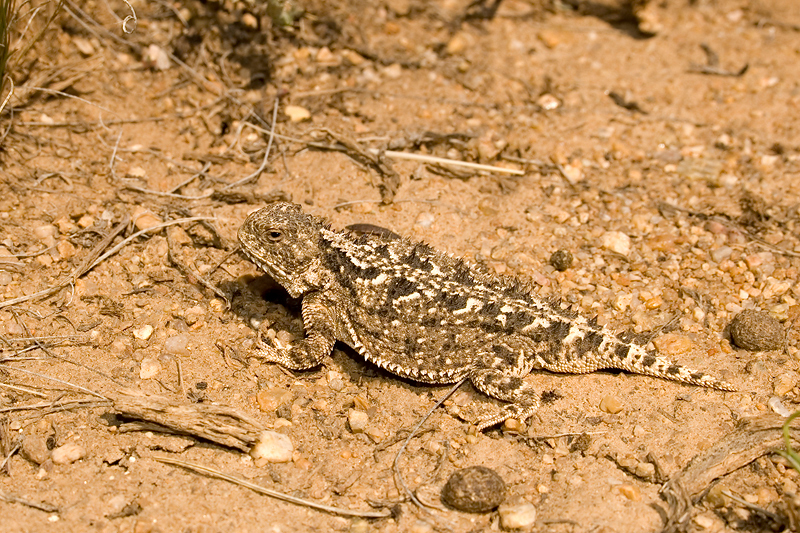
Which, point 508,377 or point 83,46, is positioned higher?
point 83,46

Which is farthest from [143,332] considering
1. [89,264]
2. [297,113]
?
[297,113]

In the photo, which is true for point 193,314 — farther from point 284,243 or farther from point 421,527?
point 421,527

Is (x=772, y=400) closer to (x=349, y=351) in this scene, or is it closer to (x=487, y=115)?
(x=349, y=351)

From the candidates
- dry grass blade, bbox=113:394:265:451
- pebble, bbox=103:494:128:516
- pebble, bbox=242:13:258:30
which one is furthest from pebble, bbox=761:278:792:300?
pebble, bbox=242:13:258:30

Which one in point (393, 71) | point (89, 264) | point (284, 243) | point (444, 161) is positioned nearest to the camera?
point (284, 243)

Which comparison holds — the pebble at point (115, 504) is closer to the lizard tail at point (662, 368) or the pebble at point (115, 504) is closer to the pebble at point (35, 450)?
the pebble at point (35, 450)

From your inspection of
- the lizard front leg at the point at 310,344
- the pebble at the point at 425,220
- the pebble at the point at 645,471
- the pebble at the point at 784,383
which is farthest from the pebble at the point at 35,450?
the pebble at the point at 784,383

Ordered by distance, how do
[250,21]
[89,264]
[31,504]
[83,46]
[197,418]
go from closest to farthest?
[31,504]
[197,418]
[89,264]
[83,46]
[250,21]
